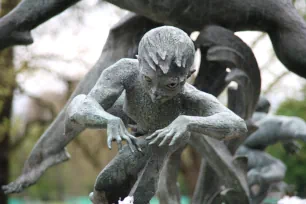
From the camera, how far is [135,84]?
327 cm

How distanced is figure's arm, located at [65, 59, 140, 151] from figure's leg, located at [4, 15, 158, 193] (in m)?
1.22

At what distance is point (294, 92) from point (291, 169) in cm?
335

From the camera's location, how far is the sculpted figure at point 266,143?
6.00 m

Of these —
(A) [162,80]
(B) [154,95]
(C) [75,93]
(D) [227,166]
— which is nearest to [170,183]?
(D) [227,166]

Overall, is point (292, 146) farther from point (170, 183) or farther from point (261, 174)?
point (170, 183)

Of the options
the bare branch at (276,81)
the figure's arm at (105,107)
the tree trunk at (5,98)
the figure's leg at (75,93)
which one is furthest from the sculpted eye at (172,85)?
the bare branch at (276,81)

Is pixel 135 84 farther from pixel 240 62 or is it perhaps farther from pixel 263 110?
pixel 263 110

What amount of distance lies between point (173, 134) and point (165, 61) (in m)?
0.37

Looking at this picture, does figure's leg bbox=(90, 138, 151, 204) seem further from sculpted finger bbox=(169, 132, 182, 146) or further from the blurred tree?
the blurred tree

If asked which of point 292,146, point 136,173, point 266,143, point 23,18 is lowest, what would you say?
point 266,143

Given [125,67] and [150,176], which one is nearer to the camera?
[125,67]

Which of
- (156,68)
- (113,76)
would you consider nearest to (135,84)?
(113,76)

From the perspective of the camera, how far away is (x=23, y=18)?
14.6 ft

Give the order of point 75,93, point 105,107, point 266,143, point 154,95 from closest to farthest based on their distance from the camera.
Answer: point 154,95, point 105,107, point 75,93, point 266,143
